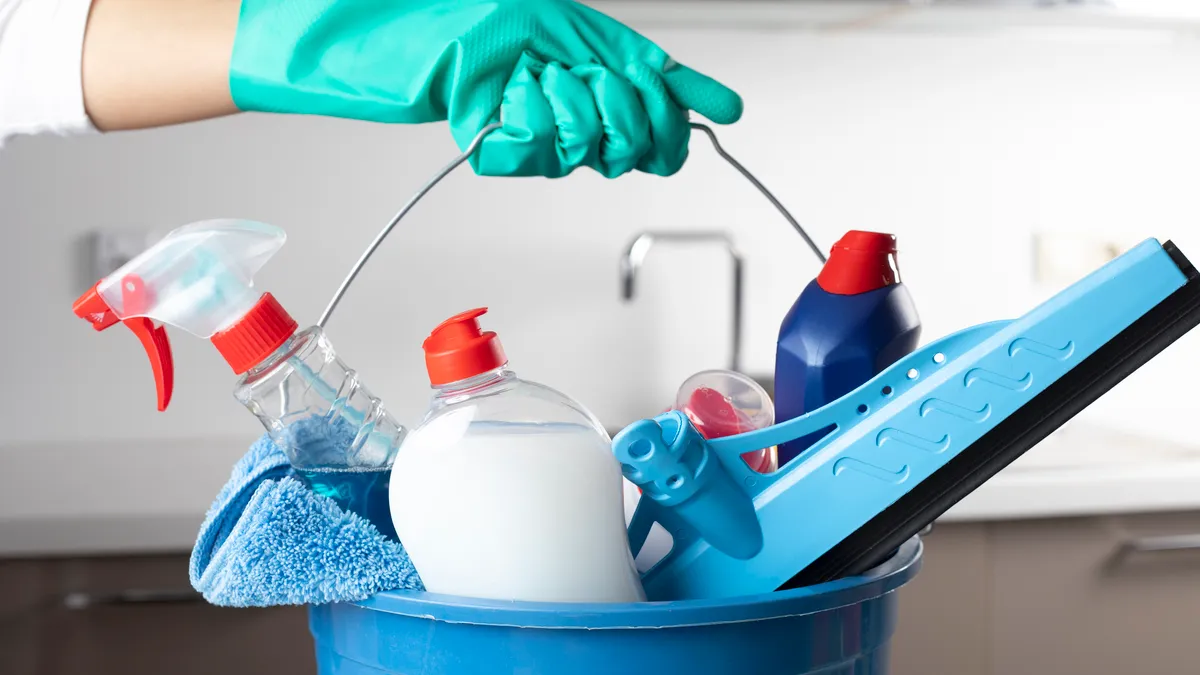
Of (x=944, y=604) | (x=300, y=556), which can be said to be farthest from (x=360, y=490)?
(x=944, y=604)

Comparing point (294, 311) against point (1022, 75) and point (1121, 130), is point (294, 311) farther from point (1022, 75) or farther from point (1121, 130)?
point (1121, 130)

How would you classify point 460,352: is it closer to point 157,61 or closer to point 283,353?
point 283,353

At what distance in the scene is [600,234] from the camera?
185 cm

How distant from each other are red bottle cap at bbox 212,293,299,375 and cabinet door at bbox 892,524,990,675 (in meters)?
1.15

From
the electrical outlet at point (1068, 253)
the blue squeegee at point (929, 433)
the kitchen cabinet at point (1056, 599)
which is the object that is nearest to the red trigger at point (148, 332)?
the blue squeegee at point (929, 433)

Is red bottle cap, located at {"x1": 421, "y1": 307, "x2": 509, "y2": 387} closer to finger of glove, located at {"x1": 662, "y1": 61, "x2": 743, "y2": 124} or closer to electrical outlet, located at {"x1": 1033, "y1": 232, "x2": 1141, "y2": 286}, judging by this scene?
finger of glove, located at {"x1": 662, "y1": 61, "x2": 743, "y2": 124}

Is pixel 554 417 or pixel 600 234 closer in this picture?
pixel 554 417

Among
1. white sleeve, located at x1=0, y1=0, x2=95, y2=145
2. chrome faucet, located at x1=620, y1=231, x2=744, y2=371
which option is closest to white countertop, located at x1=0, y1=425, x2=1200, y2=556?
chrome faucet, located at x1=620, y1=231, x2=744, y2=371

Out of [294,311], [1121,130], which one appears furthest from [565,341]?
[1121,130]

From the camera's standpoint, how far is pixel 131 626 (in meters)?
1.36

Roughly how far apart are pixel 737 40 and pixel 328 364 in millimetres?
1401

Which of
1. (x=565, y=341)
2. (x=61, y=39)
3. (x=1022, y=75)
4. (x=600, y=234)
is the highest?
(x=1022, y=75)

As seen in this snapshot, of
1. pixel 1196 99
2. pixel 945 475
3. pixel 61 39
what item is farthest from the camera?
pixel 1196 99

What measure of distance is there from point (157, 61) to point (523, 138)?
1.04 feet
